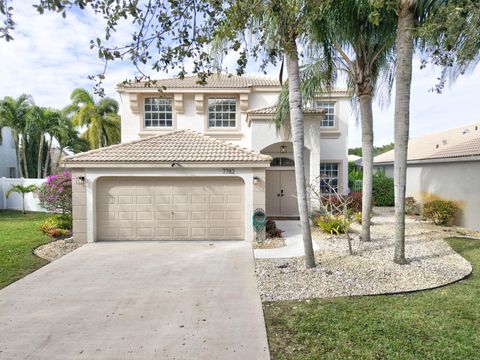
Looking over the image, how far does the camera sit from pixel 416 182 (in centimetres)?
1744

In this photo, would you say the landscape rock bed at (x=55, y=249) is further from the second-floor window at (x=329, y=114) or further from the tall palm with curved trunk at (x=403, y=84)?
the second-floor window at (x=329, y=114)

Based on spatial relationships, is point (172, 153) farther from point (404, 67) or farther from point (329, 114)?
point (329, 114)

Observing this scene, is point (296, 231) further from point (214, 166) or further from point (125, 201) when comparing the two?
point (125, 201)

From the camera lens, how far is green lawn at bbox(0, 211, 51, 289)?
313 inches

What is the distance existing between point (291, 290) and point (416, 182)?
1445 cm

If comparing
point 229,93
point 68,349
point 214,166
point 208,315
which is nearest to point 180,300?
point 208,315

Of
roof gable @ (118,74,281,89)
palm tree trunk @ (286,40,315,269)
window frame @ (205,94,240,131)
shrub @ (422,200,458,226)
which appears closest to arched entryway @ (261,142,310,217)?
window frame @ (205,94,240,131)

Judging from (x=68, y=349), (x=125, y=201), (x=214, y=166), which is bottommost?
(x=68, y=349)

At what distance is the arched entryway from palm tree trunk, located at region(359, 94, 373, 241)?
575 cm

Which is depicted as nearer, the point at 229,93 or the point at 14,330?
the point at 14,330

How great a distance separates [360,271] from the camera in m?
7.38

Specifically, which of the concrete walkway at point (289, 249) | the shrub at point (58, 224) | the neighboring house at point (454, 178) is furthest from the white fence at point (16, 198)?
the neighboring house at point (454, 178)

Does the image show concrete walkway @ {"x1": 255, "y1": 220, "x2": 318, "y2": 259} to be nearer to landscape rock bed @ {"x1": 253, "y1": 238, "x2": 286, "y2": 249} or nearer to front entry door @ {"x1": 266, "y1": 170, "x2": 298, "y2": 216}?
landscape rock bed @ {"x1": 253, "y1": 238, "x2": 286, "y2": 249}

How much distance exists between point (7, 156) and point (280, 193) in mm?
27194
